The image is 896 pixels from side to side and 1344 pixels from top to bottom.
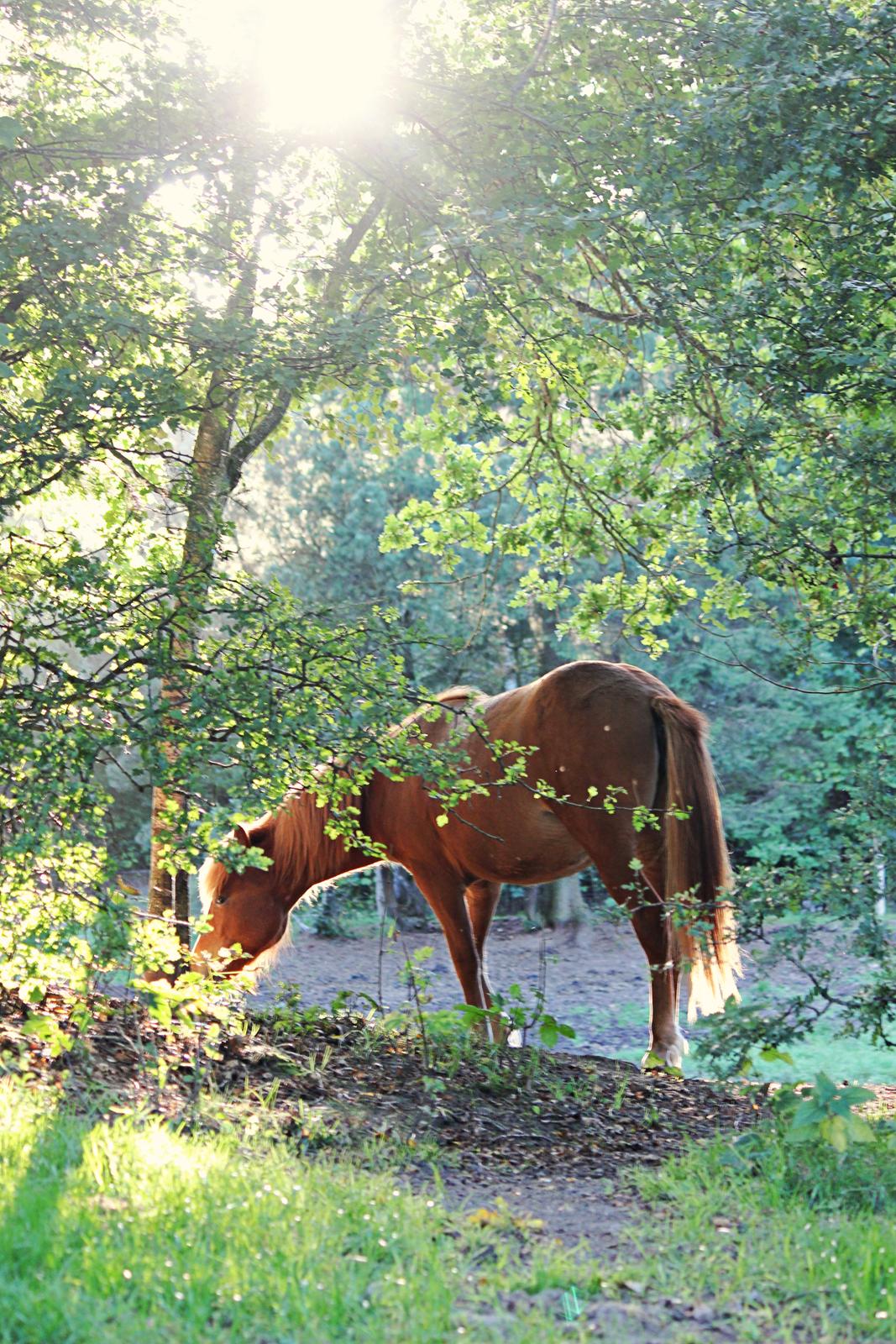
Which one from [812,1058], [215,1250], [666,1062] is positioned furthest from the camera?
[812,1058]

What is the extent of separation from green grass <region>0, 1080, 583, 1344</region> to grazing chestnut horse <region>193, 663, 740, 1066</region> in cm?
268

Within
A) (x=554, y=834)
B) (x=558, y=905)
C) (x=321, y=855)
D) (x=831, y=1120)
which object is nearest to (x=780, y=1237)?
(x=831, y=1120)

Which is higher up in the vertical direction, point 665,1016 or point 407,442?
point 407,442

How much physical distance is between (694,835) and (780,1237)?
132 inches

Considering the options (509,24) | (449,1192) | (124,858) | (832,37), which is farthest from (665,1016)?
(509,24)

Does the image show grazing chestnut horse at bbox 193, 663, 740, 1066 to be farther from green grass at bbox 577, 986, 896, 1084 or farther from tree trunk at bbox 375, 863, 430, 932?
tree trunk at bbox 375, 863, 430, 932

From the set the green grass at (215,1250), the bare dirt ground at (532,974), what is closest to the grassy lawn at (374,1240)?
the green grass at (215,1250)

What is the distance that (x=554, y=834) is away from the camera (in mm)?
7160

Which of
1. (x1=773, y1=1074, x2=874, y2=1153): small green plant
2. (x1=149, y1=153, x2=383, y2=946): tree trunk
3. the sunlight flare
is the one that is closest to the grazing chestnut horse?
(x1=149, y1=153, x2=383, y2=946): tree trunk

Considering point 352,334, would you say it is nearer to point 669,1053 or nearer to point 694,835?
point 694,835

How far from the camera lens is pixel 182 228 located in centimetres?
444

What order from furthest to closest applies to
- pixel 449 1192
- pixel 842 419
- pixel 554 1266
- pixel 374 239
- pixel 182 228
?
pixel 842 419 < pixel 374 239 < pixel 182 228 < pixel 449 1192 < pixel 554 1266

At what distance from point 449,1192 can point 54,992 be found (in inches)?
84.1

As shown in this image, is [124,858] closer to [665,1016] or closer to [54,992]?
[54,992]
